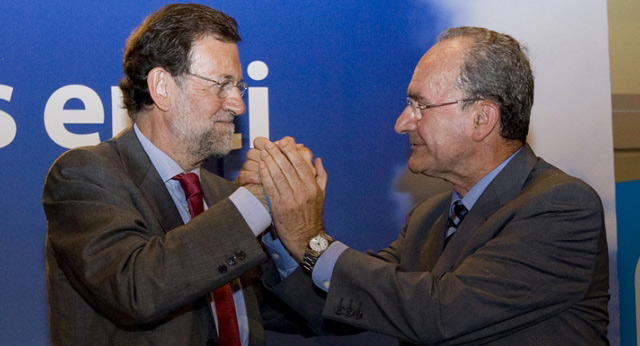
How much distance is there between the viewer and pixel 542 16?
344 cm

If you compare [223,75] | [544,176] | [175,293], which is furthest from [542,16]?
[175,293]

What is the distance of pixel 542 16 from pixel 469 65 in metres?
1.22

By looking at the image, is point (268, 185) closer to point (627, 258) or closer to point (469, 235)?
point (469, 235)

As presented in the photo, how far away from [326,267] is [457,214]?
0.59m

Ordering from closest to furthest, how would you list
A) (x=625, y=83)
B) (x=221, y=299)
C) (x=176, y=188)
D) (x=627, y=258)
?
1. (x=221, y=299)
2. (x=176, y=188)
3. (x=627, y=258)
4. (x=625, y=83)

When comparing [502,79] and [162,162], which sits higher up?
[502,79]

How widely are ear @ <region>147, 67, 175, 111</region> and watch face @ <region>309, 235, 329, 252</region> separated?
664 mm

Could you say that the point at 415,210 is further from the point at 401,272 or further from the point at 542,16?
the point at 542,16

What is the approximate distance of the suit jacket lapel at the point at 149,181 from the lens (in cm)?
219

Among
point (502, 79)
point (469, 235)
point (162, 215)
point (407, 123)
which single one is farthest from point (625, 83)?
point (162, 215)

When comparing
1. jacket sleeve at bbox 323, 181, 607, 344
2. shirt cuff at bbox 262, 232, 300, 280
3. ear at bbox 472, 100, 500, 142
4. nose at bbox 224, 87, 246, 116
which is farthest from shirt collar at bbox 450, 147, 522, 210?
nose at bbox 224, 87, 246, 116

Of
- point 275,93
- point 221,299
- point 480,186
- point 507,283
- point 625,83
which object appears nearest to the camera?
point 507,283

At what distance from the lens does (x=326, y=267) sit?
7.04 ft

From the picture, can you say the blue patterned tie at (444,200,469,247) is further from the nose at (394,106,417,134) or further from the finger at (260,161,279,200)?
the finger at (260,161,279,200)
